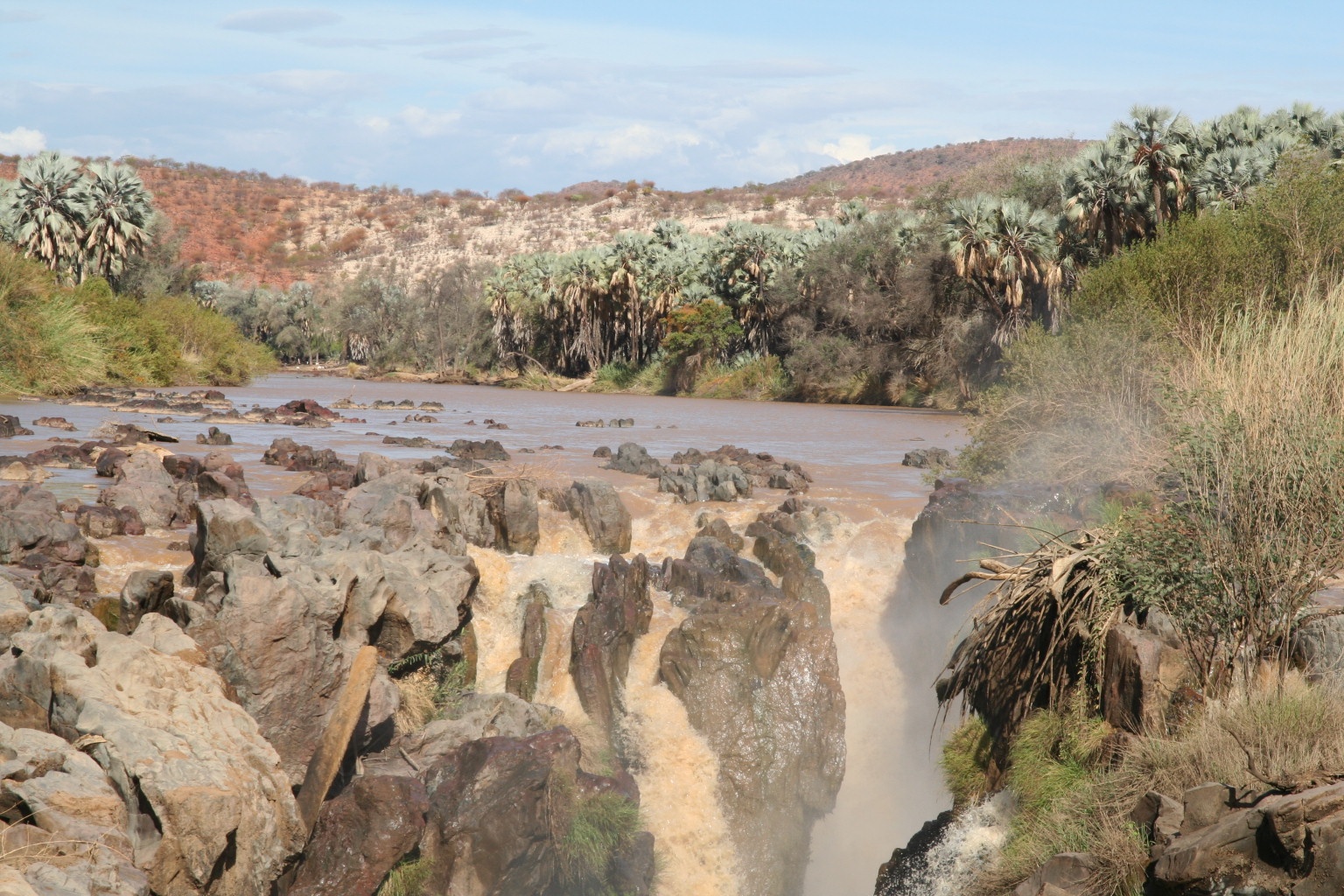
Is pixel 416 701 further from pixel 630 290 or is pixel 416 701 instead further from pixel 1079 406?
pixel 630 290

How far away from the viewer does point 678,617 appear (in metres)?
13.3

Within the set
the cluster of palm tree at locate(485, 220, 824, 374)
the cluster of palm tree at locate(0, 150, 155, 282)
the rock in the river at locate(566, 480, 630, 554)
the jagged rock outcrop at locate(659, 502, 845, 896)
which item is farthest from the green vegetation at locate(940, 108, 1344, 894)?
the cluster of palm tree at locate(0, 150, 155, 282)

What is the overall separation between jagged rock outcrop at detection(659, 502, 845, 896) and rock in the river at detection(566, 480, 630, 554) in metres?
3.32

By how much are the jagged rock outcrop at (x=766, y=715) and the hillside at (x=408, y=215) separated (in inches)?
3223

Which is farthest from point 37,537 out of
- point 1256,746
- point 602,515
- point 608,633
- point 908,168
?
point 908,168

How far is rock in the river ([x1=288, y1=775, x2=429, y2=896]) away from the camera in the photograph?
8398mm

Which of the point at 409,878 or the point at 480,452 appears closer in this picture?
the point at 409,878

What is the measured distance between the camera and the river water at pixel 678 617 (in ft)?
37.8

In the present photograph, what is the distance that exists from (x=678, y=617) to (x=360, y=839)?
547cm

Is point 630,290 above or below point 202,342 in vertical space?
above

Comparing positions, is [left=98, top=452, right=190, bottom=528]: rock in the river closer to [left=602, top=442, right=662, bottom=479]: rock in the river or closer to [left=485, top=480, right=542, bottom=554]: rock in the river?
[left=485, top=480, right=542, bottom=554]: rock in the river

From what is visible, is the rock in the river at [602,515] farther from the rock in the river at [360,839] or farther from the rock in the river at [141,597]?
the rock in the river at [360,839]

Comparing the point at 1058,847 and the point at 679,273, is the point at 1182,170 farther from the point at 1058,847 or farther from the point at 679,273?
the point at 1058,847

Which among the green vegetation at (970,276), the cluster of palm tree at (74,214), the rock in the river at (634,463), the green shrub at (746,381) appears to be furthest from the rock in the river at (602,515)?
the cluster of palm tree at (74,214)
